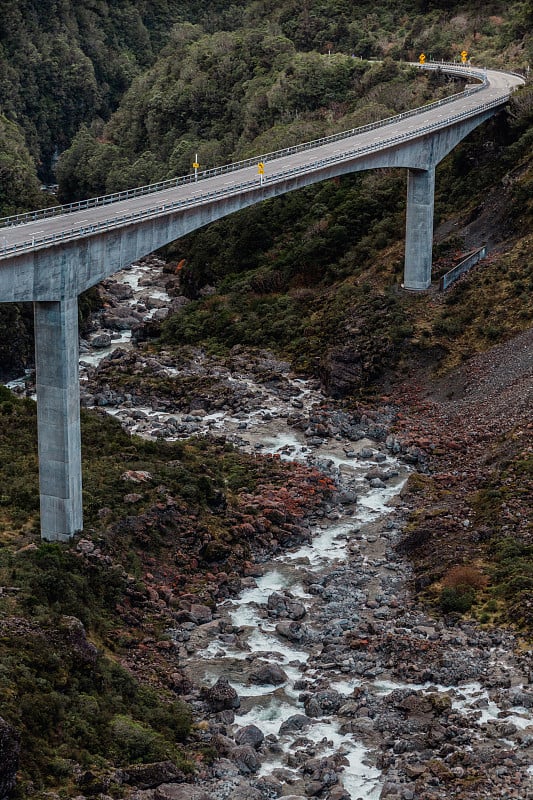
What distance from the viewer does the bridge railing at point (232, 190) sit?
49688 millimetres

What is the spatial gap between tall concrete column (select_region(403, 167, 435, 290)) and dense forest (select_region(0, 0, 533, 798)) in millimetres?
1811

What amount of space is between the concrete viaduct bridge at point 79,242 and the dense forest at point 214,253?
320 centimetres

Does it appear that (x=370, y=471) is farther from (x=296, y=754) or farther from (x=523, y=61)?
(x=523, y=61)

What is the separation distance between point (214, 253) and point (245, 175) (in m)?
27.9

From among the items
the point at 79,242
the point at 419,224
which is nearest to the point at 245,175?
the point at 419,224

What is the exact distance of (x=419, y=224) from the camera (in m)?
82.1

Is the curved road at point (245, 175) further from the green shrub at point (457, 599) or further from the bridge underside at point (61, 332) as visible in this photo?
the green shrub at point (457, 599)

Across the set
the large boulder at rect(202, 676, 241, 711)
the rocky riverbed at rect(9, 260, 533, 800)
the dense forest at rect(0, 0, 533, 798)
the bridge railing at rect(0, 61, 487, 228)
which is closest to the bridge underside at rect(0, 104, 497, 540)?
the dense forest at rect(0, 0, 533, 798)

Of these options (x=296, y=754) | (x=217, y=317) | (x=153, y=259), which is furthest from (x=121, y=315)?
(x=296, y=754)

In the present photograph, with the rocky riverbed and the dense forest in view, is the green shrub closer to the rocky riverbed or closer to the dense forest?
the rocky riverbed

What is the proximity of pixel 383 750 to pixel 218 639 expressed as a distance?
954 cm

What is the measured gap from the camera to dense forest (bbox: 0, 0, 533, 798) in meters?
41.7

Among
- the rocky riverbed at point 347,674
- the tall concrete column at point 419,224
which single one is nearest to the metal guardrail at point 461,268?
the tall concrete column at point 419,224

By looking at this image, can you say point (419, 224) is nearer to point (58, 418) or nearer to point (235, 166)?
point (235, 166)
